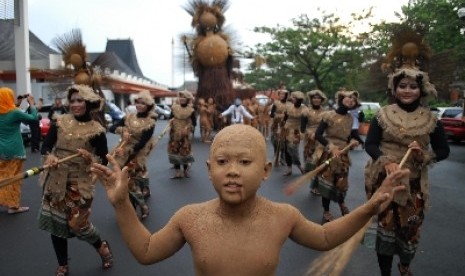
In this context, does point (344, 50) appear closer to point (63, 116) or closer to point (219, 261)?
point (63, 116)

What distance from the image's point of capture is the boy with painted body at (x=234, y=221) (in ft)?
6.77

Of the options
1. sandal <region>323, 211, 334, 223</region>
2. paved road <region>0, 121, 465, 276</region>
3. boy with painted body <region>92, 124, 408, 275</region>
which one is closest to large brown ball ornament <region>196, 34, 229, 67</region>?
paved road <region>0, 121, 465, 276</region>

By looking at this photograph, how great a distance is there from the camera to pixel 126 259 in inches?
197

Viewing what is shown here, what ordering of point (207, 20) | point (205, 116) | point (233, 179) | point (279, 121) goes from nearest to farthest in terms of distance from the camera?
point (233, 179) → point (279, 121) → point (207, 20) → point (205, 116)

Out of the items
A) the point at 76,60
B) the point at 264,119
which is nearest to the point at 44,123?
the point at 264,119

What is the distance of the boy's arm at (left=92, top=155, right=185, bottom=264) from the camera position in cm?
210

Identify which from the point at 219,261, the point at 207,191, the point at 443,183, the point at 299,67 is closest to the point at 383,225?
the point at 219,261

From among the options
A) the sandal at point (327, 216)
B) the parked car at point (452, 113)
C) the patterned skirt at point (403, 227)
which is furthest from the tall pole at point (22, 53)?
the patterned skirt at point (403, 227)

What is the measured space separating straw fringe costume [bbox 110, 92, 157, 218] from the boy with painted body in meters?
4.35

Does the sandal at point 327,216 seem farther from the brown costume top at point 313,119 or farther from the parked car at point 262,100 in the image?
the parked car at point 262,100

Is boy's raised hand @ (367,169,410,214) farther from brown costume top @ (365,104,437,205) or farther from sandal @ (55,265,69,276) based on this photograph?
sandal @ (55,265,69,276)

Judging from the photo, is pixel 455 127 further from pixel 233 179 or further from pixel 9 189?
pixel 233 179

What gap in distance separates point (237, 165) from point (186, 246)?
3.49 meters

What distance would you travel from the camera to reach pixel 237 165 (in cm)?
207
